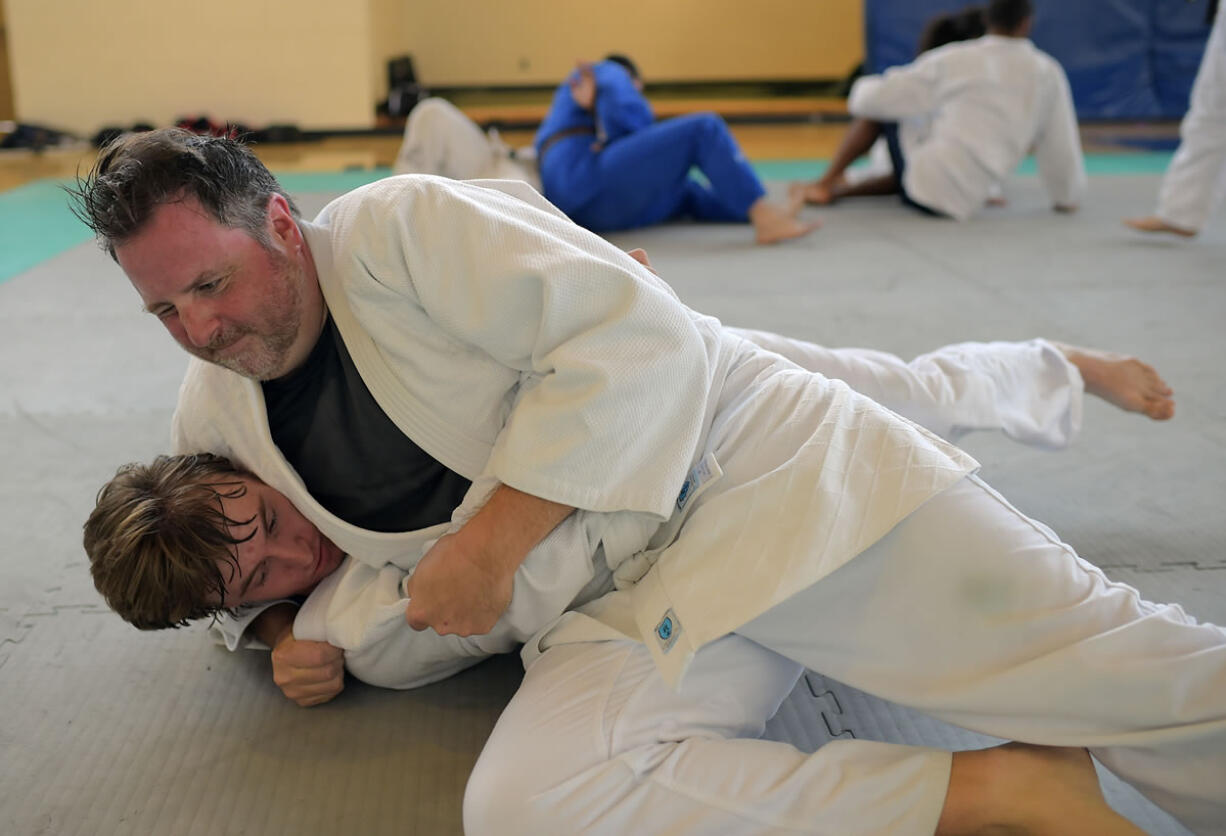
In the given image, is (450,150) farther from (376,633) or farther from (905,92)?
(376,633)

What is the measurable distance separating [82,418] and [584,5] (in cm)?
831

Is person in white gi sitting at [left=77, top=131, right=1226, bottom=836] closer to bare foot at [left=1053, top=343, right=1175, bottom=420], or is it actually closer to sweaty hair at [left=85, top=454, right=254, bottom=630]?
sweaty hair at [left=85, top=454, right=254, bottom=630]

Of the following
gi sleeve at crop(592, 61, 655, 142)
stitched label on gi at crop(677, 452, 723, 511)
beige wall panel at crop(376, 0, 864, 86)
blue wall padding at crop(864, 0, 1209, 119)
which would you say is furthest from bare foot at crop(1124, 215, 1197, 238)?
beige wall panel at crop(376, 0, 864, 86)

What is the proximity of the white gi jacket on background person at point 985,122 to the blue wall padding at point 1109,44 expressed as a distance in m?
3.25

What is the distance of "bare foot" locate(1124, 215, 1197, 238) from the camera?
4297 millimetres

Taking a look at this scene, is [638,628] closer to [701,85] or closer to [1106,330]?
[1106,330]

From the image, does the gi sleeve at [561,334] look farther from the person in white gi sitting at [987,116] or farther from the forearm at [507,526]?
the person in white gi sitting at [987,116]

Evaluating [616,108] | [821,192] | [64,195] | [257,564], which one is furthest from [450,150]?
[257,564]

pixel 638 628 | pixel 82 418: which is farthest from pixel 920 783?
pixel 82 418

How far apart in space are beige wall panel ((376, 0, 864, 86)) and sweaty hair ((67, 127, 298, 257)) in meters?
9.25

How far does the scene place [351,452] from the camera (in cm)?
154

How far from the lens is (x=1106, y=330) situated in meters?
3.23

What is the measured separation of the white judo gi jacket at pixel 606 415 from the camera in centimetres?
131

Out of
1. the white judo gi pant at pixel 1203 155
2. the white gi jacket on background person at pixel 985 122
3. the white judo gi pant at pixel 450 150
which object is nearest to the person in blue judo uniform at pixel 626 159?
the white judo gi pant at pixel 450 150
